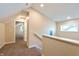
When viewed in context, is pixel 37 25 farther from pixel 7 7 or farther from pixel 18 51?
pixel 7 7

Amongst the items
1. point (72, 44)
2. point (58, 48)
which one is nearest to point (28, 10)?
point (58, 48)

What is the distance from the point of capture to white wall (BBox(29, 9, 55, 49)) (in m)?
5.63

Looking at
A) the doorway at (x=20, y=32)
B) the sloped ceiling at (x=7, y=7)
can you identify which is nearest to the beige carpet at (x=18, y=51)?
the sloped ceiling at (x=7, y=7)

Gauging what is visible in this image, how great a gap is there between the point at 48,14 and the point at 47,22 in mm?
361

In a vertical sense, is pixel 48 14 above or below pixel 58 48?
above

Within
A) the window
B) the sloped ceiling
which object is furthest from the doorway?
the sloped ceiling

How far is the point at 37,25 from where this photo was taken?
249 inches

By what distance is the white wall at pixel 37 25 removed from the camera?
222 inches

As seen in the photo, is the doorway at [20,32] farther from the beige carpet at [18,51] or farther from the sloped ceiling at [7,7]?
the sloped ceiling at [7,7]

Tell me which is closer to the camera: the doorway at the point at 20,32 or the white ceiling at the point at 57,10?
the white ceiling at the point at 57,10

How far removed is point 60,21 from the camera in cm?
618

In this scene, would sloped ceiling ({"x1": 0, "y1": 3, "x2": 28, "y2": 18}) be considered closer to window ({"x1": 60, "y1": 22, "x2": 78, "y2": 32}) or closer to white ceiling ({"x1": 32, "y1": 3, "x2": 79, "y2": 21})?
white ceiling ({"x1": 32, "y1": 3, "x2": 79, "y2": 21})

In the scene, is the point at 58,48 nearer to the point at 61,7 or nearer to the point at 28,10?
the point at 61,7

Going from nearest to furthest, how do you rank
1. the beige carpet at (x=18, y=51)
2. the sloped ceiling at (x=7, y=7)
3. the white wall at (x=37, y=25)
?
the sloped ceiling at (x=7, y=7) < the beige carpet at (x=18, y=51) < the white wall at (x=37, y=25)
